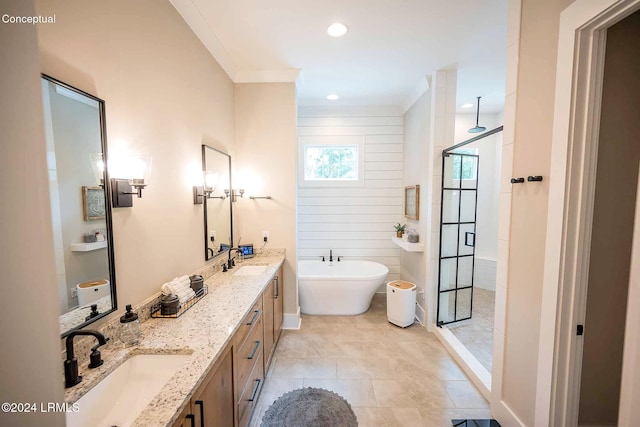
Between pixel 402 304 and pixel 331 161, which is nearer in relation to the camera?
pixel 402 304

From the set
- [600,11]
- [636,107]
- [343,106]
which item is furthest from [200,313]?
[343,106]

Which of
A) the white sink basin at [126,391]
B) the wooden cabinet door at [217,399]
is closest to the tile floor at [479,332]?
the wooden cabinet door at [217,399]

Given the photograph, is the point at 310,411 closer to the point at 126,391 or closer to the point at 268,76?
the point at 126,391

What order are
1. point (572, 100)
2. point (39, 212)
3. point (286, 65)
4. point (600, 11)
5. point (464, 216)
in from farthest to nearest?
point (464, 216)
point (286, 65)
point (572, 100)
point (600, 11)
point (39, 212)

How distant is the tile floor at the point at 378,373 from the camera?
1.89 meters

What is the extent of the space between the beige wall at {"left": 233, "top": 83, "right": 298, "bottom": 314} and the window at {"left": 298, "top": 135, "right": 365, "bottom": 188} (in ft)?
3.69

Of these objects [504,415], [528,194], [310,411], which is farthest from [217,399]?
[528,194]

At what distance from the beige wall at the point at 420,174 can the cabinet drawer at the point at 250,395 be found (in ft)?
6.96

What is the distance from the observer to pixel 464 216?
3084 mm

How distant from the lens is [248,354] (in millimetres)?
1672

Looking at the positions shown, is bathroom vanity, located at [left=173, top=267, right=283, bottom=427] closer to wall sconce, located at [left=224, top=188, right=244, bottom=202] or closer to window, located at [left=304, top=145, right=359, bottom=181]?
wall sconce, located at [left=224, top=188, right=244, bottom=202]

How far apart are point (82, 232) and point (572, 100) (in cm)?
234

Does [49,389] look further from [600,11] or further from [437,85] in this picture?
[437,85]

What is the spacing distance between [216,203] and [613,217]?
2.80m
